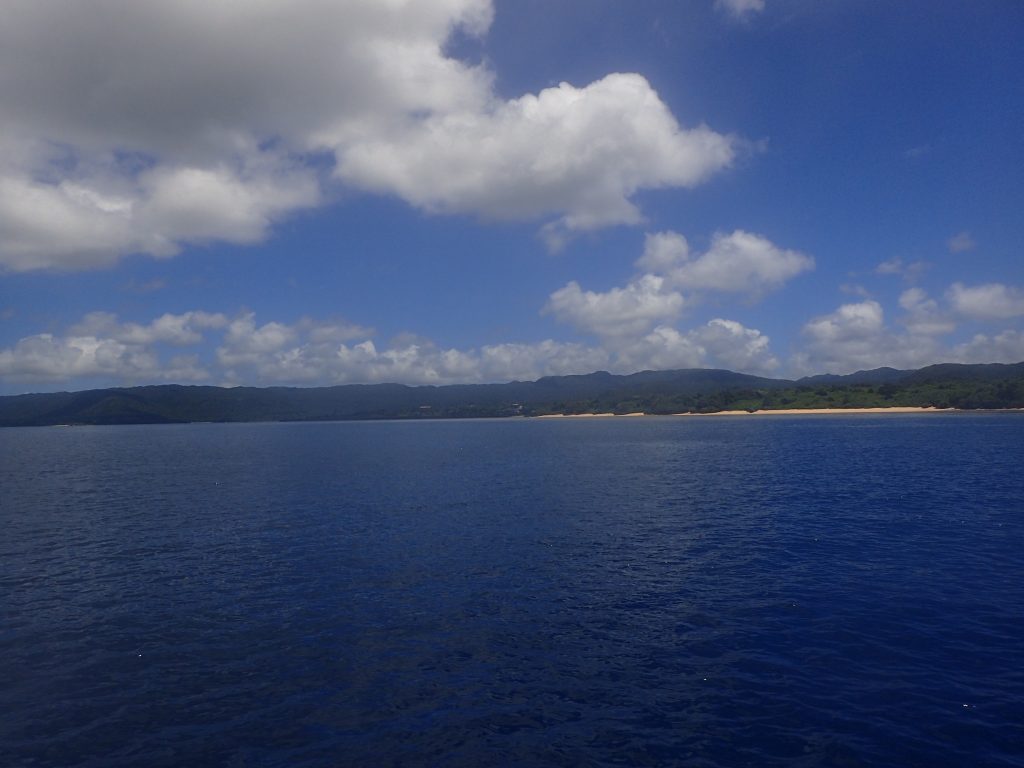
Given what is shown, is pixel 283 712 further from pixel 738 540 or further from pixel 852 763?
pixel 738 540

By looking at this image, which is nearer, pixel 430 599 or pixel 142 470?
pixel 430 599

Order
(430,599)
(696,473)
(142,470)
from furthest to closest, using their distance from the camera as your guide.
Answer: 1. (142,470)
2. (696,473)
3. (430,599)

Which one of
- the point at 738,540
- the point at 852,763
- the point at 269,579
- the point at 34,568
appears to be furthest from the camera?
the point at 738,540

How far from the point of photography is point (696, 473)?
3467 inches

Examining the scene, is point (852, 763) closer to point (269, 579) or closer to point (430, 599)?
point (430, 599)

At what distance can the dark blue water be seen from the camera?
66.7ft

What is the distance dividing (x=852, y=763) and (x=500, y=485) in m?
63.1

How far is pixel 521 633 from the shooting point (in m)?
29.0

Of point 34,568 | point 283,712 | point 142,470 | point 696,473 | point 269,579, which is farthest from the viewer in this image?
point 142,470

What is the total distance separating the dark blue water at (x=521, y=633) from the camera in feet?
66.7

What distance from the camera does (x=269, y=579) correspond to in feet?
126

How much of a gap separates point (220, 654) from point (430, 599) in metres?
10.8

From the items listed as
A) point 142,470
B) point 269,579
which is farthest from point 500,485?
point 142,470

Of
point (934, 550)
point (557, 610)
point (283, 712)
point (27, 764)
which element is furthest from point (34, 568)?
point (934, 550)
